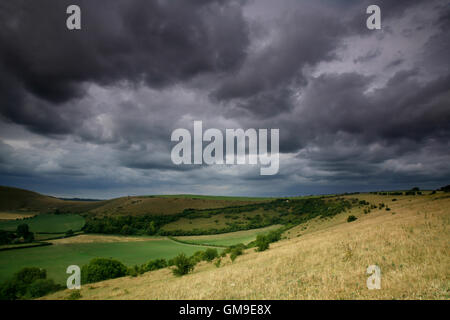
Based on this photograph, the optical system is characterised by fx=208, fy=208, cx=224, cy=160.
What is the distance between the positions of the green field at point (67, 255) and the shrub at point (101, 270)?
630 centimetres

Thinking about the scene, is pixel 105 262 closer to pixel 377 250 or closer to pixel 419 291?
pixel 377 250

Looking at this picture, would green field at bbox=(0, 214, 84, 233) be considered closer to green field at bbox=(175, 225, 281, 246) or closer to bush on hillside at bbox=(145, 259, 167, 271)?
green field at bbox=(175, 225, 281, 246)

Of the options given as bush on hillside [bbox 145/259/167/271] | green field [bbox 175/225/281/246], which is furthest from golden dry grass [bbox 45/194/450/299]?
green field [bbox 175/225/281/246]

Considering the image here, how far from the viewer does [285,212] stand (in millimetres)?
181250

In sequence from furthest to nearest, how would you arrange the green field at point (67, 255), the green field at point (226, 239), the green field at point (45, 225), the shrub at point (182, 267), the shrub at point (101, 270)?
the green field at point (45, 225) → the green field at point (226, 239) → the green field at point (67, 255) → the shrub at point (101, 270) → the shrub at point (182, 267)

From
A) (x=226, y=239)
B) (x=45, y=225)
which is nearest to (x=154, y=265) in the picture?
(x=226, y=239)

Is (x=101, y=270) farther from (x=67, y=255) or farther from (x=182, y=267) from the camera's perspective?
(x=67, y=255)

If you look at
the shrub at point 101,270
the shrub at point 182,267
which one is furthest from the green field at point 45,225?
the shrub at point 182,267

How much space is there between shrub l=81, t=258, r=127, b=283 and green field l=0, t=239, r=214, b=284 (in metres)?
6.30

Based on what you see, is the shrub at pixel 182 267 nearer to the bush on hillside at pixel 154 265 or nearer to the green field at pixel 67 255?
the bush on hillside at pixel 154 265

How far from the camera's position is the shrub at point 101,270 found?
58994mm
